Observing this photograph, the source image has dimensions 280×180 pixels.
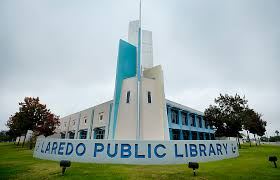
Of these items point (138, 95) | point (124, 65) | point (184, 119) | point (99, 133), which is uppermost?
point (124, 65)

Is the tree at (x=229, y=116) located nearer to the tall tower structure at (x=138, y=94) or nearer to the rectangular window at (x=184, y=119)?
the rectangular window at (x=184, y=119)

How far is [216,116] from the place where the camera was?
128ft

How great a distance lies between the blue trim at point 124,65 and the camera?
824 inches

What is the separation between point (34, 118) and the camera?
35.5m

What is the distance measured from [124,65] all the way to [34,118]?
2426 cm

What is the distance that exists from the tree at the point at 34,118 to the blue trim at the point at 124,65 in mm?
22990

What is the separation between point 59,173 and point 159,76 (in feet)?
46.2

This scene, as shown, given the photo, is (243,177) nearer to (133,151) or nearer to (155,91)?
(133,151)

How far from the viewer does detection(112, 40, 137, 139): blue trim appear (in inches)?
824

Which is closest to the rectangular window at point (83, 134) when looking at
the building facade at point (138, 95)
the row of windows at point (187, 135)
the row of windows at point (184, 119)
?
the row of windows at point (187, 135)

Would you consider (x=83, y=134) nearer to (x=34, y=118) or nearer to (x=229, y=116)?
(x=34, y=118)

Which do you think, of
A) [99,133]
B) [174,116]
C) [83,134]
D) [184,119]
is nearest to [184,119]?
[184,119]

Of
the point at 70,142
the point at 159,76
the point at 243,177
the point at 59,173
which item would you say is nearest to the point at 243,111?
the point at 159,76

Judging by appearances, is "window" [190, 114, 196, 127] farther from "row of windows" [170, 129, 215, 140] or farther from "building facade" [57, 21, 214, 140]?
"building facade" [57, 21, 214, 140]
